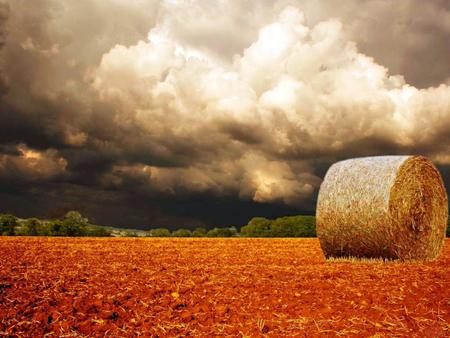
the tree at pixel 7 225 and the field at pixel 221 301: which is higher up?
the tree at pixel 7 225

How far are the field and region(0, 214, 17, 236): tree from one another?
17.9 m

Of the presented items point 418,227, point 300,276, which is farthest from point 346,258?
point 300,276

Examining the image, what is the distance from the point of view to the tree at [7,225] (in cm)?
2566

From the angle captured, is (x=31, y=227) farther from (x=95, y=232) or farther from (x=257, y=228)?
(x=257, y=228)

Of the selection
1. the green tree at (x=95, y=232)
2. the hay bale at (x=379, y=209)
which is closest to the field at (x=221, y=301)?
the hay bale at (x=379, y=209)

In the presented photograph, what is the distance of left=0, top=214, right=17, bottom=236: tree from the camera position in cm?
2566

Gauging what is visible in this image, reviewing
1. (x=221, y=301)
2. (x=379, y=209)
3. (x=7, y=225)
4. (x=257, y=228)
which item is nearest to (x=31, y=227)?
(x=7, y=225)

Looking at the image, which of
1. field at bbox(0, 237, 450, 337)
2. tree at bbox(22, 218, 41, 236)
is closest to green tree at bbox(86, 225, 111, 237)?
tree at bbox(22, 218, 41, 236)

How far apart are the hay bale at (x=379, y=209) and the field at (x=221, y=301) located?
76.0 inches

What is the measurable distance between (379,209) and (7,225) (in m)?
21.8

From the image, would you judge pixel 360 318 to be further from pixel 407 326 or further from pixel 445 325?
pixel 445 325

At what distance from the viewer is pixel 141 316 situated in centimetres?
607

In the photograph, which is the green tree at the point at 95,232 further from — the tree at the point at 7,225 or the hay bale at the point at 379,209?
the hay bale at the point at 379,209

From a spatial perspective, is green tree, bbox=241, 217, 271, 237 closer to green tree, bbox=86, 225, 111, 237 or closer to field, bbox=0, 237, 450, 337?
green tree, bbox=86, 225, 111, 237
